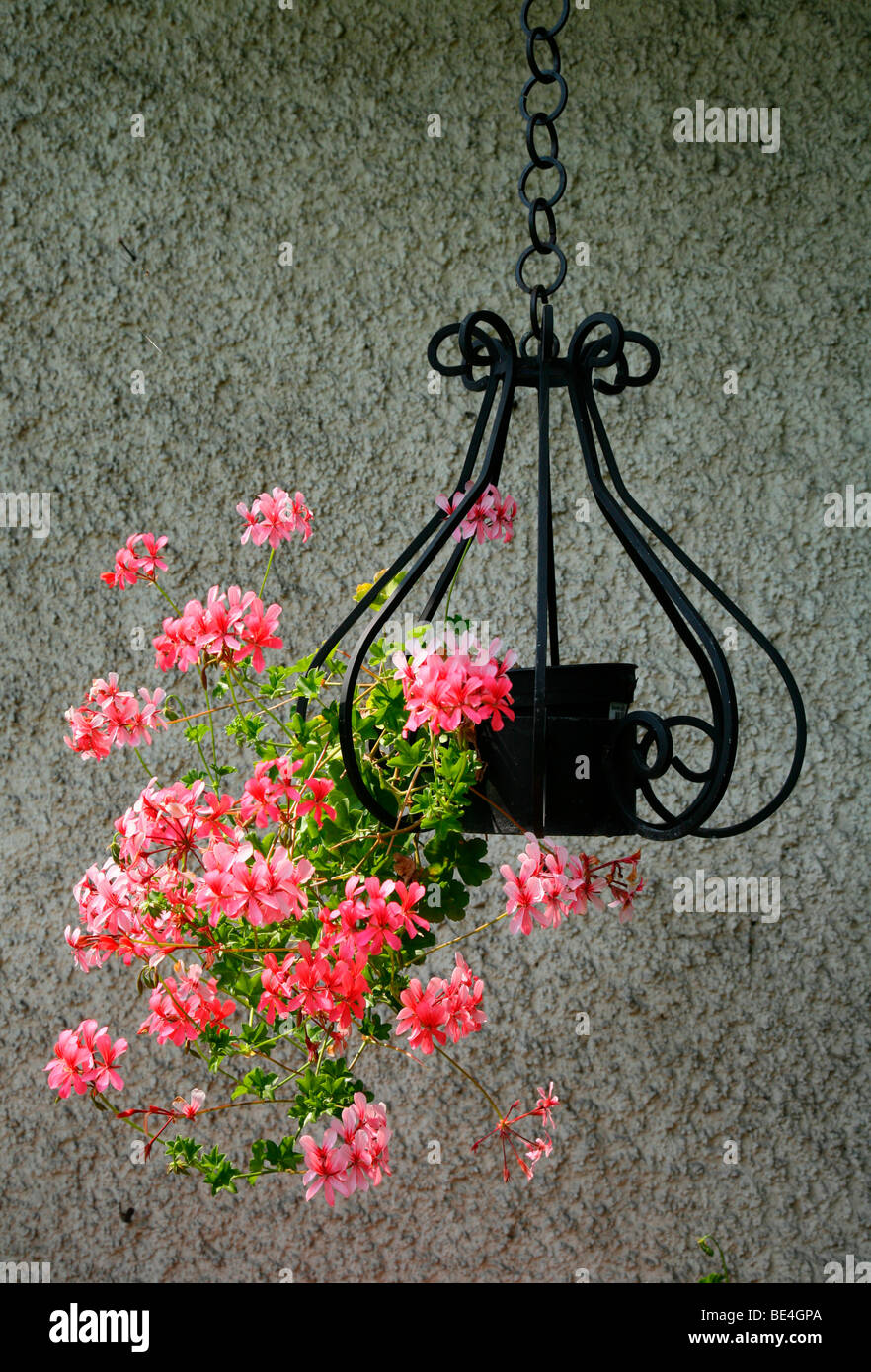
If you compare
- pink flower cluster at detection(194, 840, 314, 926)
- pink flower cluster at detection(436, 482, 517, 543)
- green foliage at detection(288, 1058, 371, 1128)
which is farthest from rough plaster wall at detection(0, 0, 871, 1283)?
pink flower cluster at detection(194, 840, 314, 926)

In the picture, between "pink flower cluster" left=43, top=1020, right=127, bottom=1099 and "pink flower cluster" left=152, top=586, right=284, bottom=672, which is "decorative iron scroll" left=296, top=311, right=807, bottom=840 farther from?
"pink flower cluster" left=43, top=1020, right=127, bottom=1099

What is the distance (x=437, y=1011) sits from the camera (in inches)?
29.4

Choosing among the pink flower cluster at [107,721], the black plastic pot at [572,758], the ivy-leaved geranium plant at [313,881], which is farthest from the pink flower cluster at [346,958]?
the pink flower cluster at [107,721]

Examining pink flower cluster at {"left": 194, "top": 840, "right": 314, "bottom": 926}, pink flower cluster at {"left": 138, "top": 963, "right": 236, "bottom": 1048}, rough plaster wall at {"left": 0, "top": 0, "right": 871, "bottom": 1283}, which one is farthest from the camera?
rough plaster wall at {"left": 0, "top": 0, "right": 871, "bottom": 1283}

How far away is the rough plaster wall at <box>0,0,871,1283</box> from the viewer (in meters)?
1.46

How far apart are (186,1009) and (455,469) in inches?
38.1

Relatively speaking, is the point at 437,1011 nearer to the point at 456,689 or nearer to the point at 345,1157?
the point at 345,1157

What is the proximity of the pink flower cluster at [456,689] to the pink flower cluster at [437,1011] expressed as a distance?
180 mm

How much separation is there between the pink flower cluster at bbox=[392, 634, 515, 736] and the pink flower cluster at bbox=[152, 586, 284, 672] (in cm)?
12

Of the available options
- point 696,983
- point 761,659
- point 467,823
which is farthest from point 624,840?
point 467,823

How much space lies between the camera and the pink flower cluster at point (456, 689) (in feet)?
2.35

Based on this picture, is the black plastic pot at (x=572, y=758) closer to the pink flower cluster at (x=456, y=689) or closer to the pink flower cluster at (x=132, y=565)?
the pink flower cluster at (x=456, y=689)

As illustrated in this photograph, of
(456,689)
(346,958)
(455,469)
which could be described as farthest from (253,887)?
(455,469)

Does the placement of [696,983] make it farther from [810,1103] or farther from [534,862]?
[534,862]
